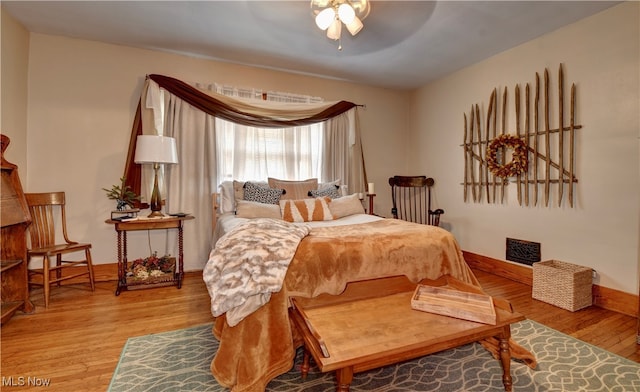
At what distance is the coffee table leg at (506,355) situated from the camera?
145cm

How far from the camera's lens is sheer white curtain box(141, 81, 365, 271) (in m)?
3.38

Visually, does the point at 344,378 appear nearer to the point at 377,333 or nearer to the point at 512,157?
the point at 377,333

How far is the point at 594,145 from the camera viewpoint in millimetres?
2609

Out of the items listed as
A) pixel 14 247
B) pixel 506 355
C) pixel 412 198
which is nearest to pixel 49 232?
pixel 14 247

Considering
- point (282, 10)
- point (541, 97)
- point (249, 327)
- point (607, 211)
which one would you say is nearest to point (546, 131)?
point (541, 97)

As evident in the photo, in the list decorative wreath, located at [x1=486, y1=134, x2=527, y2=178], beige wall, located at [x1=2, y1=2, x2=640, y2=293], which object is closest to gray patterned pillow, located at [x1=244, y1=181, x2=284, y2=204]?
beige wall, located at [x1=2, y1=2, x2=640, y2=293]

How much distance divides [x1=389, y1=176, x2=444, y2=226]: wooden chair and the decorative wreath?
100 centimetres

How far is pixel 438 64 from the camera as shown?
371 centimetres

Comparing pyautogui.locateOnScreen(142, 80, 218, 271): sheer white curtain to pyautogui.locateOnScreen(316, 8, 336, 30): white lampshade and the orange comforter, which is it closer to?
the orange comforter

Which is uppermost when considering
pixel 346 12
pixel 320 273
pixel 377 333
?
pixel 346 12

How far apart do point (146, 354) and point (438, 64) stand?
412 centimetres

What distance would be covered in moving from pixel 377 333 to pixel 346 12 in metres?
1.94

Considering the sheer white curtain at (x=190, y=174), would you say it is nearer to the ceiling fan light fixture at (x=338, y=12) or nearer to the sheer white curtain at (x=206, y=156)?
the sheer white curtain at (x=206, y=156)

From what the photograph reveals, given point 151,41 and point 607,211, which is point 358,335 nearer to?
point 607,211
